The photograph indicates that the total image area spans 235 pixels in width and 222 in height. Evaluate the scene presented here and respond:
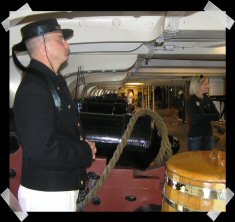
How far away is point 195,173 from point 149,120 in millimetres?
1286

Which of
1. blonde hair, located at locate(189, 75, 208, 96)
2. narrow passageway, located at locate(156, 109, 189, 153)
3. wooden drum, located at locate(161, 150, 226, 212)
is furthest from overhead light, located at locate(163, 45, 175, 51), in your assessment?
narrow passageway, located at locate(156, 109, 189, 153)

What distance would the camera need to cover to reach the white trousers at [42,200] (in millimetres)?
1735

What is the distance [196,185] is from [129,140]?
122 centimetres

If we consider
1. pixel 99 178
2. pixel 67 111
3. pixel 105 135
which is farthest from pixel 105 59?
pixel 67 111

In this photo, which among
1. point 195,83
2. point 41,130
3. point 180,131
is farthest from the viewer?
point 180,131

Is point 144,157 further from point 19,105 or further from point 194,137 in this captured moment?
point 19,105

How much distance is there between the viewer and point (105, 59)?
196 inches

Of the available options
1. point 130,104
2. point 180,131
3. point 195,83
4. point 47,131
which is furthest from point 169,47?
point 130,104

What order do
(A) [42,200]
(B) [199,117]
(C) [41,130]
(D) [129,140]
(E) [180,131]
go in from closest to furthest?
(C) [41,130] → (A) [42,200] → (D) [129,140] → (B) [199,117] → (E) [180,131]

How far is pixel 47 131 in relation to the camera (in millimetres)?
1584

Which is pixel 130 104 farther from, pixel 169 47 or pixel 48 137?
pixel 48 137

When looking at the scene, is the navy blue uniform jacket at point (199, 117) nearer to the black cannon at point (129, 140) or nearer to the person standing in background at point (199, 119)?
the person standing in background at point (199, 119)

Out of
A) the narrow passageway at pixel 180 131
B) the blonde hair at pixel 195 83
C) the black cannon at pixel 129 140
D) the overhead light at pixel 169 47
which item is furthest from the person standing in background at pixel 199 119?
the narrow passageway at pixel 180 131

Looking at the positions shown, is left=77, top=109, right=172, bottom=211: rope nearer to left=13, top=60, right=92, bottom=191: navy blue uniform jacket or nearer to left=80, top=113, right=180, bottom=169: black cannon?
left=80, top=113, right=180, bottom=169: black cannon
